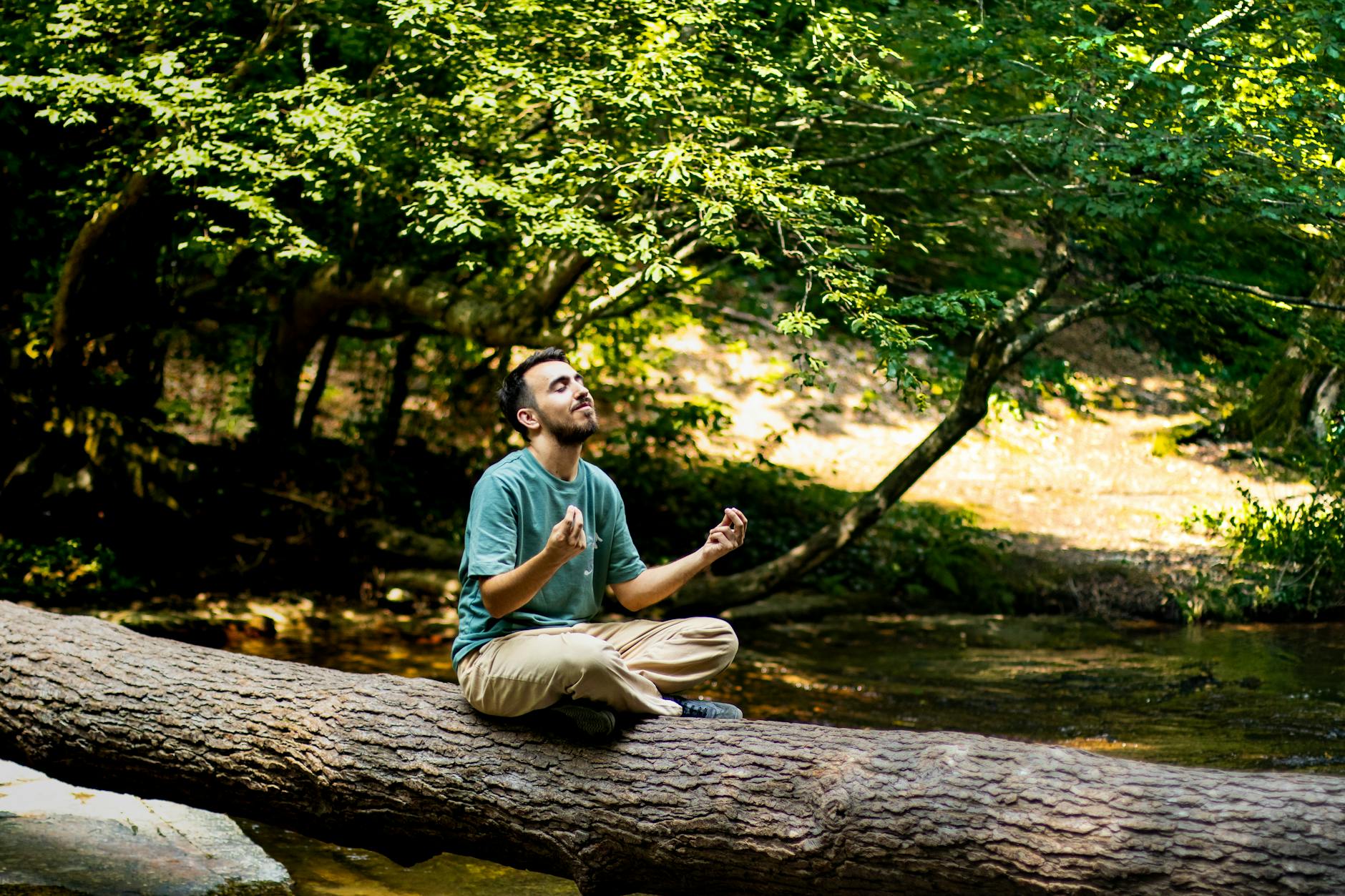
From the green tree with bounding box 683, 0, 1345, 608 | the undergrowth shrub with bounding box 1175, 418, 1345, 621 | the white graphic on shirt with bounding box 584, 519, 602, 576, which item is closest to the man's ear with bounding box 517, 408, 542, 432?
the white graphic on shirt with bounding box 584, 519, 602, 576


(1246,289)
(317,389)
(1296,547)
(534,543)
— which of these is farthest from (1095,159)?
(317,389)

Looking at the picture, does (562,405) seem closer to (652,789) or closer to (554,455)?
(554,455)

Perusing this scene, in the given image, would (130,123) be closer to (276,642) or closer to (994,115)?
(276,642)

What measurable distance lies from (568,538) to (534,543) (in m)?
0.62

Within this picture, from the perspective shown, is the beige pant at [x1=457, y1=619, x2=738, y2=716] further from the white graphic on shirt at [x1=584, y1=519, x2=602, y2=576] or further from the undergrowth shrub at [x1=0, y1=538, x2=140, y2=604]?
the undergrowth shrub at [x1=0, y1=538, x2=140, y2=604]

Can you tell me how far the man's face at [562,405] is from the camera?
3938 millimetres

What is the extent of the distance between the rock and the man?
4.56ft

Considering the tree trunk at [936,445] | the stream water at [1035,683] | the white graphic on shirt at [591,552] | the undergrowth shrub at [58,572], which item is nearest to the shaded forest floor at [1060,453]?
the stream water at [1035,683]

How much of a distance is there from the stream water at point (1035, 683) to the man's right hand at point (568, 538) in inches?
83.4

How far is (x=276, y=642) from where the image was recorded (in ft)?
29.2

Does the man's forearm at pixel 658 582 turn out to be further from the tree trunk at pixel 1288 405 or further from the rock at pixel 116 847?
the tree trunk at pixel 1288 405

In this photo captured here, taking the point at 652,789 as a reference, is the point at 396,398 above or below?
above

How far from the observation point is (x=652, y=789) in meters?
3.57

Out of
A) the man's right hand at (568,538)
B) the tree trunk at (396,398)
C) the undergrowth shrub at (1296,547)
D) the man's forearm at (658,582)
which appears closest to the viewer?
the man's right hand at (568,538)
